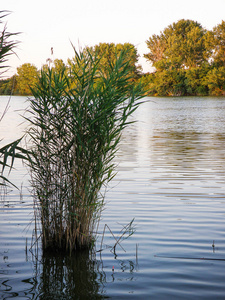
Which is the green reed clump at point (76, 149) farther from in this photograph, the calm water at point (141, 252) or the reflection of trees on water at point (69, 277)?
the calm water at point (141, 252)

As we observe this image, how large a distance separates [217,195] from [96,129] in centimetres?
474

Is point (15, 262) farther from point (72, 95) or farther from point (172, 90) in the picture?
point (172, 90)

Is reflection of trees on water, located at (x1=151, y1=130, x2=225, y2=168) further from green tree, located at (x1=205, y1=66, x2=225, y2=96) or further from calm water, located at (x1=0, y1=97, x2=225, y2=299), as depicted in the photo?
green tree, located at (x1=205, y1=66, x2=225, y2=96)

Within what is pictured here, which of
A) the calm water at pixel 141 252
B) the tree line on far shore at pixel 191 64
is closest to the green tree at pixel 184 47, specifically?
the tree line on far shore at pixel 191 64

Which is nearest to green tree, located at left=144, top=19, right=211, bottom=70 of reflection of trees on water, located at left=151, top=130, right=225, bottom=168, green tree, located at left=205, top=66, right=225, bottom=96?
green tree, located at left=205, top=66, right=225, bottom=96

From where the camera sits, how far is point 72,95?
6.28 metres

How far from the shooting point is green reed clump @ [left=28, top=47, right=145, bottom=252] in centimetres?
614

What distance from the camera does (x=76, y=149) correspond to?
6.23 m

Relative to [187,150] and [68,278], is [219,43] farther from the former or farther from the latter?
[68,278]

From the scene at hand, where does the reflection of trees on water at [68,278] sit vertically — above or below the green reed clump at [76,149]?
below

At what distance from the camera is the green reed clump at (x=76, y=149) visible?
20.2ft

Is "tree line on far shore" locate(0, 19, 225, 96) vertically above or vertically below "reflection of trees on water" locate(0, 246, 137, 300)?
above

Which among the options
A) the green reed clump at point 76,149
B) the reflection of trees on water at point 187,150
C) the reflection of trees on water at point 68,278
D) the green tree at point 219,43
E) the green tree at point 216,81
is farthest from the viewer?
the green tree at point 219,43

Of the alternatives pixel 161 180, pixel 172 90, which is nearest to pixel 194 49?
pixel 172 90
